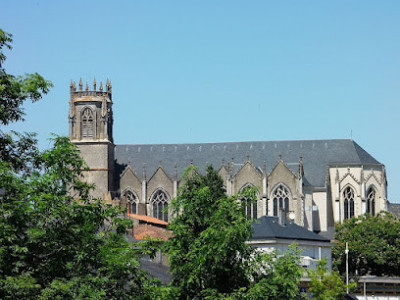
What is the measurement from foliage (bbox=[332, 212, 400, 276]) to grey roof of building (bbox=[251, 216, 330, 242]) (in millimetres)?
18262

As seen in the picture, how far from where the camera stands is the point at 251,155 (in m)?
107

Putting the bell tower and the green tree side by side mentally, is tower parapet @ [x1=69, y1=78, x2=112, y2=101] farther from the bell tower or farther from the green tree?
the green tree

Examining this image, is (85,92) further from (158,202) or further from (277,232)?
(277,232)

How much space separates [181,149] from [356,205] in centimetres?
2366

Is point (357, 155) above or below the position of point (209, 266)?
above

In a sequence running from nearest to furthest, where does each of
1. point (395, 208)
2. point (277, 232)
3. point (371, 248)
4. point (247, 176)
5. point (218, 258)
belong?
point (218, 258) < point (277, 232) < point (371, 248) < point (247, 176) < point (395, 208)

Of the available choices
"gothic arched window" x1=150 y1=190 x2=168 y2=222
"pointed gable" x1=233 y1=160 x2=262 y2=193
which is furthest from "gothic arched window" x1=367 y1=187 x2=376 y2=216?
"gothic arched window" x1=150 y1=190 x2=168 y2=222

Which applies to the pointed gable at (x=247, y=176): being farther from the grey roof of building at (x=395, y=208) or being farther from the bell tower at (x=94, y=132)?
the grey roof of building at (x=395, y=208)

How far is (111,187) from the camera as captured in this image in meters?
105

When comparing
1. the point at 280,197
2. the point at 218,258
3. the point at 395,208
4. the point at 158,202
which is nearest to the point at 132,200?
the point at 158,202

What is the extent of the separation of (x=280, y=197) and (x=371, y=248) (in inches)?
590

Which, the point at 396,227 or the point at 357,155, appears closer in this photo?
the point at 396,227

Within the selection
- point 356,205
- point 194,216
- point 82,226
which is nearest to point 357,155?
point 356,205

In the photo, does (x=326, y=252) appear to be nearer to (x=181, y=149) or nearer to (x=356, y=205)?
(x=356, y=205)
